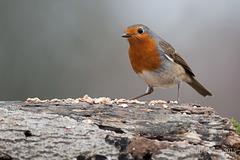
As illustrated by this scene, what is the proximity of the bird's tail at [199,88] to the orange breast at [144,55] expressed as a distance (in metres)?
1.01

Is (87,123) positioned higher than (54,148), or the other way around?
(87,123)

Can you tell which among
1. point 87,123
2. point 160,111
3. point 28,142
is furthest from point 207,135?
point 28,142

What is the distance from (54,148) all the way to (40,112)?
0.45 m

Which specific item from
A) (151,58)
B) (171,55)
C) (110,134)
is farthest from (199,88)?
(110,134)

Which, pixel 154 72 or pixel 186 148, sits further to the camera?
pixel 154 72

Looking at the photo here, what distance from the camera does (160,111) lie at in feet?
8.21

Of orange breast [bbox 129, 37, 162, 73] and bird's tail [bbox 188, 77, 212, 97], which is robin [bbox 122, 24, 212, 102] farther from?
bird's tail [bbox 188, 77, 212, 97]

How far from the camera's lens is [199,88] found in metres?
4.47

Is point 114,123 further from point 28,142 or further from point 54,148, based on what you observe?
Result: point 28,142

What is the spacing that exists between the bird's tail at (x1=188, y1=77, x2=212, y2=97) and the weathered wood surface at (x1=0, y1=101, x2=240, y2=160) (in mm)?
1935

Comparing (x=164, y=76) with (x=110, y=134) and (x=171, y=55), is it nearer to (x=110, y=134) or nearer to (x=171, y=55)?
(x=171, y=55)

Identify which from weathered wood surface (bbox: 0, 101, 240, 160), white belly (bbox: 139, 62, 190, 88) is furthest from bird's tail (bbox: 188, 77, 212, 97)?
weathered wood surface (bbox: 0, 101, 240, 160)

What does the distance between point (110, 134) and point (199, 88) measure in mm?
2745

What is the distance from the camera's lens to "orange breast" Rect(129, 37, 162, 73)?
356 centimetres
